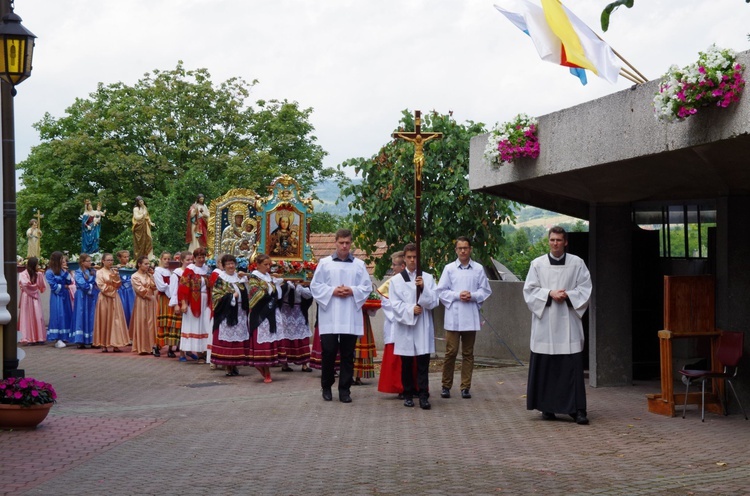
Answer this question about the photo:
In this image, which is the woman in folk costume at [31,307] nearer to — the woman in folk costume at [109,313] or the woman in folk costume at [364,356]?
the woman in folk costume at [109,313]

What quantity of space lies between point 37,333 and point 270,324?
868 cm

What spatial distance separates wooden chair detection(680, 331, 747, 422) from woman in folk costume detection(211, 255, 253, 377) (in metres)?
6.96

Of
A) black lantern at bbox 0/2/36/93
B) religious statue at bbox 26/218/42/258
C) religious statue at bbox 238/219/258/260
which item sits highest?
black lantern at bbox 0/2/36/93

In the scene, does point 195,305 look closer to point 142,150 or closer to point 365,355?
point 365,355

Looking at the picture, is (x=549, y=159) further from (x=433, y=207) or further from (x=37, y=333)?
(x=37, y=333)

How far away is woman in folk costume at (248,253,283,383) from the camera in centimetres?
1577

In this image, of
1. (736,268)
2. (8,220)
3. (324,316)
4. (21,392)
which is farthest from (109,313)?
(736,268)

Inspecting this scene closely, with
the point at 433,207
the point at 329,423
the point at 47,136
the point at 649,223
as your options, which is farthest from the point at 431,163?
the point at 47,136

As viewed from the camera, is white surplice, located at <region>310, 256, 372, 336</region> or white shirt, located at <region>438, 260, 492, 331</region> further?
white shirt, located at <region>438, 260, 492, 331</region>

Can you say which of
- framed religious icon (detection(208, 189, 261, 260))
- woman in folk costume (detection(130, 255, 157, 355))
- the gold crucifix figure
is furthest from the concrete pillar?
woman in folk costume (detection(130, 255, 157, 355))

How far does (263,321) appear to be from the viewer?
15859 millimetres

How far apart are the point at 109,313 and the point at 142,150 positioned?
99.0ft

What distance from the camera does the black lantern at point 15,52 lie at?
10930mm

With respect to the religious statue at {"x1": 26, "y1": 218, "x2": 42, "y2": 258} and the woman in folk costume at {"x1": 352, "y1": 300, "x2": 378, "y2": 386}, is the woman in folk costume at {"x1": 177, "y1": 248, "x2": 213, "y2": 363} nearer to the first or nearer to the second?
the woman in folk costume at {"x1": 352, "y1": 300, "x2": 378, "y2": 386}
